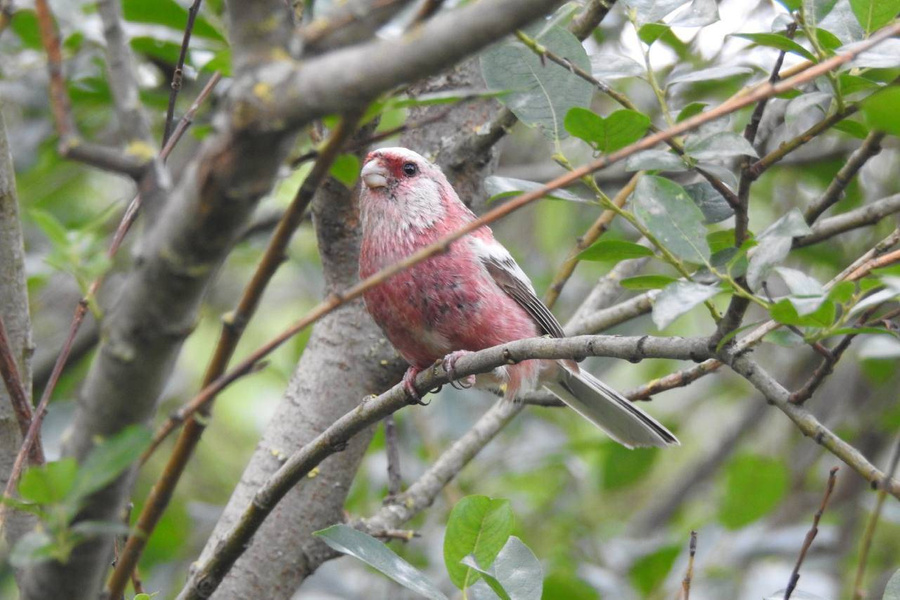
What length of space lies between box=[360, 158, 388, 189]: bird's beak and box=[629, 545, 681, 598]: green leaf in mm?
2312

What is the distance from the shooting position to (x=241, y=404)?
27.7 ft

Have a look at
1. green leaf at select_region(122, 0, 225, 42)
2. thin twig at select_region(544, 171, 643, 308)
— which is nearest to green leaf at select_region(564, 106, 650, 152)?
thin twig at select_region(544, 171, 643, 308)

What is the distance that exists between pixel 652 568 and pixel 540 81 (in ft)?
9.72

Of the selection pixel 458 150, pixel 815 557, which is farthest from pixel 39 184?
pixel 815 557

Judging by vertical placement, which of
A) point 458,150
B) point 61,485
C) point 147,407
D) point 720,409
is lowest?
point 61,485

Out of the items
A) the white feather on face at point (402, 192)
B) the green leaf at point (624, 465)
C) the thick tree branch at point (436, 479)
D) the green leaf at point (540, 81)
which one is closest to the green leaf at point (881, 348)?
the thick tree branch at point (436, 479)

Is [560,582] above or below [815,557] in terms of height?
below

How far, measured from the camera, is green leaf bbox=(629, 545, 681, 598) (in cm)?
479

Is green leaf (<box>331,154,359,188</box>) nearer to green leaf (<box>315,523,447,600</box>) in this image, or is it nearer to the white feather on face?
green leaf (<box>315,523,447,600</box>)

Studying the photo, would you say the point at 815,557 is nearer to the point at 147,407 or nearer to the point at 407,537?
the point at 407,537

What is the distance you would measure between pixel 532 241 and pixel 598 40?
7.71ft

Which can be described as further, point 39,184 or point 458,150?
point 39,184

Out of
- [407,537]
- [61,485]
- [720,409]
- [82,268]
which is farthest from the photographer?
[720,409]

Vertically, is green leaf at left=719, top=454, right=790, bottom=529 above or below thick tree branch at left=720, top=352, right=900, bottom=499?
above
